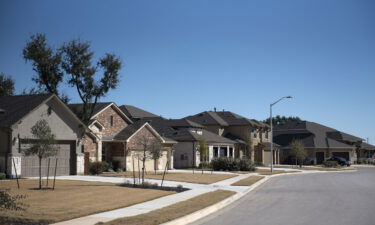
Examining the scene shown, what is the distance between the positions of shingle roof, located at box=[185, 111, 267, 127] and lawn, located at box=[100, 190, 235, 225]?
44.0m

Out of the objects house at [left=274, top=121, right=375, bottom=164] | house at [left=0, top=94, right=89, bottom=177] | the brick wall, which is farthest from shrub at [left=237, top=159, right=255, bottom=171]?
house at [left=274, top=121, right=375, bottom=164]

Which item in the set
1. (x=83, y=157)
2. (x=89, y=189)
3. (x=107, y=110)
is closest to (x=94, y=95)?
(x=107, y=110)

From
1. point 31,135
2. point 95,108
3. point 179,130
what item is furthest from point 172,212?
point 179,130

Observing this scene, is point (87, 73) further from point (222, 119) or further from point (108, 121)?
point (222, 119)

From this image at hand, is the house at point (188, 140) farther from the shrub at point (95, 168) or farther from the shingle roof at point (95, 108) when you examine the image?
the shrub at point (95, 168)

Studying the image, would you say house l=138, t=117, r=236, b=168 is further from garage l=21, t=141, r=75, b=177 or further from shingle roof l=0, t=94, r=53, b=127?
shingle roof l=0, t=94, r=53, b=127

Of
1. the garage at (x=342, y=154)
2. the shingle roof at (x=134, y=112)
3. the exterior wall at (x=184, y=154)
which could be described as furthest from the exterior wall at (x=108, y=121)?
the garage at (x=342, y=154)

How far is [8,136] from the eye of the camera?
29.1 m

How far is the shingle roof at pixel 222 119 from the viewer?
6431cm

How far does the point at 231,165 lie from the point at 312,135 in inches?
1297

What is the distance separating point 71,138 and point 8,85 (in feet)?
81.7

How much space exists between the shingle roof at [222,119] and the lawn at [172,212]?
144 feet

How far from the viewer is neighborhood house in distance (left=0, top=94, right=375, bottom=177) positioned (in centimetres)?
3009

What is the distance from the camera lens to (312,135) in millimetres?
75688
